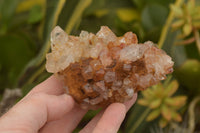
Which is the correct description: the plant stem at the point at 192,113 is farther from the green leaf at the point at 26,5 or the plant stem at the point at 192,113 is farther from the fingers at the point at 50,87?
the green leaf at the point at 26,5

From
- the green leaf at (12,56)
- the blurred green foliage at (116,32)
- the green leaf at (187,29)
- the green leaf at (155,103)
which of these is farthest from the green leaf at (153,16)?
the green leaf at (12,56)

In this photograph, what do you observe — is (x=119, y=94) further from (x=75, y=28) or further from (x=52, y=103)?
(x=75, y=28)

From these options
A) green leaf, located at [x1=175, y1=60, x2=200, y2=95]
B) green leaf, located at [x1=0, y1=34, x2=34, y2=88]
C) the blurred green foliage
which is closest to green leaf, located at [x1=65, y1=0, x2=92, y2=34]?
the blurred green foliage

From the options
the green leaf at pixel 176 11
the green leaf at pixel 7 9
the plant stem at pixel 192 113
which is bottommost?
the plant stem at pixel 192 113

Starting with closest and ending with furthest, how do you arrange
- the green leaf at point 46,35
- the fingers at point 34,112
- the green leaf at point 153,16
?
1. the fingers at point 34,112
2. the green leaf at point 46,35
3. the green leaf at point 153,16

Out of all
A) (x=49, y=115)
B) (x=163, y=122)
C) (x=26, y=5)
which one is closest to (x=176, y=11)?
(x=163, y=122)

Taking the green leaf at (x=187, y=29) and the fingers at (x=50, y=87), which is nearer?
the fingers at (x=50, y=87)

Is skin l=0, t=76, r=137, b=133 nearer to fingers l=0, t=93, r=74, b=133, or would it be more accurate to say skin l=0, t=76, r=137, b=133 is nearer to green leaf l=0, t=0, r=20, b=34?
fingers l=0, t=93, r=74, b=133
